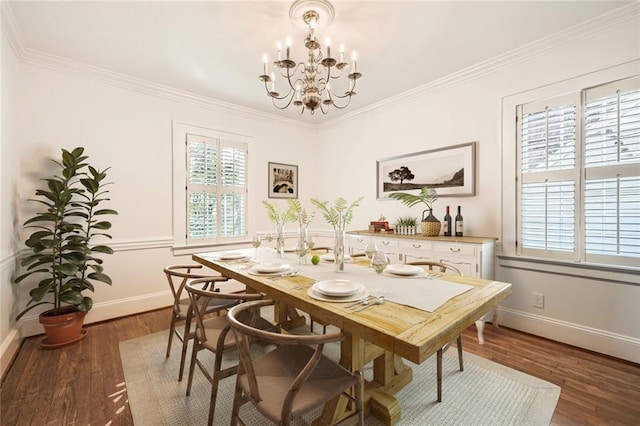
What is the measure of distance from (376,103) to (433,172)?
4.55 ft

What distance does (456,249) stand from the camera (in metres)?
2.85

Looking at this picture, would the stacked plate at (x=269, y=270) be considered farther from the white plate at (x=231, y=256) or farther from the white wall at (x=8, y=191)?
the white wall at (x=8, y=191)

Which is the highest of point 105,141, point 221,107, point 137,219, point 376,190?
point 221,107

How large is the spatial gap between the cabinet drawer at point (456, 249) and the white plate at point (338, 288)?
1746mm

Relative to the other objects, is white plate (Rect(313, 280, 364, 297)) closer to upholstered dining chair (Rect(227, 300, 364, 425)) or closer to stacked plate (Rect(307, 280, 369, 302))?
stacked plate (Rect(307, 280, 369, 302))

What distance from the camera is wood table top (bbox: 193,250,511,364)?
3.35 feet

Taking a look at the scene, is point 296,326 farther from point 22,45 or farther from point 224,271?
point 22,45

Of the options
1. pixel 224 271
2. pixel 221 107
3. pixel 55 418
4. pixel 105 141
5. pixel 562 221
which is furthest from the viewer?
pixel 221 107

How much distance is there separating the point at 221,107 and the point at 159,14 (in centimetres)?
181

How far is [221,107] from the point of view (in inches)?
159

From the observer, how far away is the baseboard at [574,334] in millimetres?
2246

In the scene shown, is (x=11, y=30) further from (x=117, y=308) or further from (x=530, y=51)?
(x=530, y=51)

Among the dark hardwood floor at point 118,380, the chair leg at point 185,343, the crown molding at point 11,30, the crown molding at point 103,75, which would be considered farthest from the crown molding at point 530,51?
the crown molding at point 11,30

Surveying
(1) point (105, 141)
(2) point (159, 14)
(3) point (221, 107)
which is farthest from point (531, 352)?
(1) point (105, 141)
